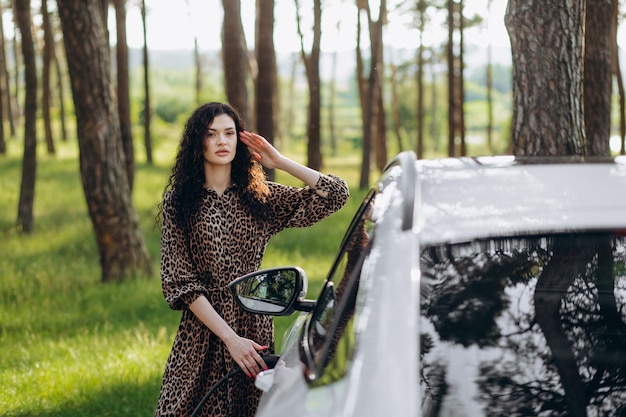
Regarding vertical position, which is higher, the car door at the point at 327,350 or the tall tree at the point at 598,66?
the tall tree at the point at 598,66

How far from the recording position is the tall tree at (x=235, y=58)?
655 inches

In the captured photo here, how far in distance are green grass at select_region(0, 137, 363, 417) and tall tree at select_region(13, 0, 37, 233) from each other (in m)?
0.48

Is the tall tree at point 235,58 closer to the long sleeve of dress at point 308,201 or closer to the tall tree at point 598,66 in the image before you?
the tall tree at point 598,66

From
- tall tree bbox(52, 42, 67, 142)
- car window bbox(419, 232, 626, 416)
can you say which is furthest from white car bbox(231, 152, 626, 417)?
tall tree bbox(52, 42, 67, 142)

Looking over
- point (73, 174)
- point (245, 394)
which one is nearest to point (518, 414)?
point (245, 394)

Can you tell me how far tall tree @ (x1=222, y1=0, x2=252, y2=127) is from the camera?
16.6m

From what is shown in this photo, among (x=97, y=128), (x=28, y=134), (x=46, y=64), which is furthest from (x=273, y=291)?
(x=46, y=64)

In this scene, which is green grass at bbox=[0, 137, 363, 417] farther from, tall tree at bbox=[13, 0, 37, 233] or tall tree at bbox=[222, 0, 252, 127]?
tall tree at bbox=[222, 0, 252, 127]

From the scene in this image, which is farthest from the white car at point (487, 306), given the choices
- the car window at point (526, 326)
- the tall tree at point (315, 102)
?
the tall tree at point (315, 102)

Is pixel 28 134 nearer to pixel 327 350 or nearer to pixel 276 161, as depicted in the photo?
pixel 276 161

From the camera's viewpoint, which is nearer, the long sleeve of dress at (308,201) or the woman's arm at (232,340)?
the woman's arm at (232,340)

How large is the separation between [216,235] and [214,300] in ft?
0.98

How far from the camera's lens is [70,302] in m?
10.8

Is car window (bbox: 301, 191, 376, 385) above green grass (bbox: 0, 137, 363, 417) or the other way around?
above
